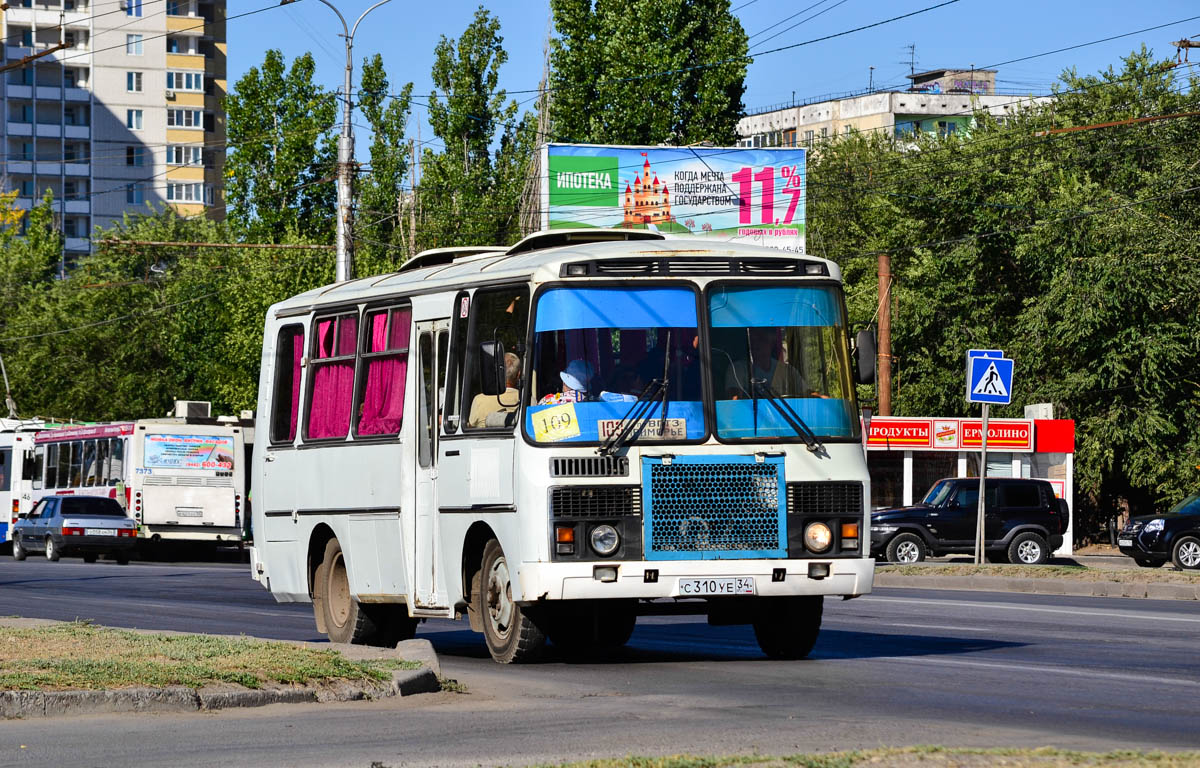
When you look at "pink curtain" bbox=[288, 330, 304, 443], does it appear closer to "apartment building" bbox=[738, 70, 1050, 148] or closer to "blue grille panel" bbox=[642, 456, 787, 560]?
"blue grille panel" bbox=[642, 456, 787, 560]

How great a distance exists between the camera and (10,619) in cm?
1630

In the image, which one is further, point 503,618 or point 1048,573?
point 1048,573

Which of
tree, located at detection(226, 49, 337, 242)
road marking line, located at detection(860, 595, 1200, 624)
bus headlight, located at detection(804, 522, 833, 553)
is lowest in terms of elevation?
road marking line, located at detection(860, 595, 1200, 624)

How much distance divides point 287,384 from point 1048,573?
1376cm

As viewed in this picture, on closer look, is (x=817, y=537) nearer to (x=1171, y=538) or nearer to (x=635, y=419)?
(x=635, y=419)

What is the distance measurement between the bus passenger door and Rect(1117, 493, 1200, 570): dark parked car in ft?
79.0

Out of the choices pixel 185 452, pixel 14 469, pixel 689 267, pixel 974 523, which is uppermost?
pixel 689 267

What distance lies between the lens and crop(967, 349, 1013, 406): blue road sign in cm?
2825

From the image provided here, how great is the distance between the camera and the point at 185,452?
4322 centimetres

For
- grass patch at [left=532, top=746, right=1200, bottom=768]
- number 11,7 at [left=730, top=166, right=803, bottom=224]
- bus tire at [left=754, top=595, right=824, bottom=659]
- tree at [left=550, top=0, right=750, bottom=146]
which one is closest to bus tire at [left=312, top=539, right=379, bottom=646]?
bus tire at [left=754, top=595, right=824, bottom=659]

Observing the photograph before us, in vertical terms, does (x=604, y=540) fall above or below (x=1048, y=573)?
above

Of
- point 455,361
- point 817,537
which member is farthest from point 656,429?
point 455,361

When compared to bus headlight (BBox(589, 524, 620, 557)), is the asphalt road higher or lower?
lower

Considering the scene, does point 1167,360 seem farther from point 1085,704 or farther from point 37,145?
point 37,145
